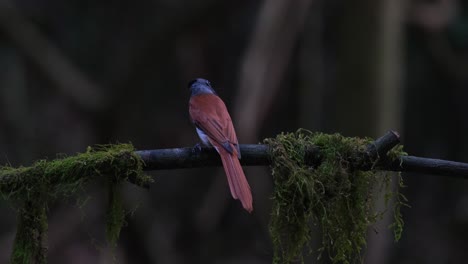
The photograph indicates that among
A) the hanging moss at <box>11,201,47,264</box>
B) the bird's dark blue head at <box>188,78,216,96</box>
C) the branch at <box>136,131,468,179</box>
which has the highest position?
the bird's dark blue head at <box>188,78,216,96</box>

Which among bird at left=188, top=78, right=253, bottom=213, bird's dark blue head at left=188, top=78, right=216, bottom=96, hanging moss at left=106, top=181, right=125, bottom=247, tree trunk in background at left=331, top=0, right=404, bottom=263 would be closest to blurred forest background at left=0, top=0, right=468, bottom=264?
tree trunk in background at left=331, top=0, right=404, bottom=263

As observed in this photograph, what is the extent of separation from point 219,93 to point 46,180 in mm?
8090

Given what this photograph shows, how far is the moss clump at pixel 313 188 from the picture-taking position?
9.53 feet

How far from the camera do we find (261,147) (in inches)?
118

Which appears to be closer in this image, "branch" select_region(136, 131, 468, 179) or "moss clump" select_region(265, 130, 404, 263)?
"branch" select_region(136, 131, 468, 179)

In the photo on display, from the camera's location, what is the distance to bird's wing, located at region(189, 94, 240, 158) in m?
3.67

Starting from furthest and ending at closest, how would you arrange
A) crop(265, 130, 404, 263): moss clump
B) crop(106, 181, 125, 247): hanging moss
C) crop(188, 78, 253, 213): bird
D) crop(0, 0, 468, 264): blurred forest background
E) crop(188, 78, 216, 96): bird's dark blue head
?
crop(0, 0, 468, 264): blurred forest background
crop(188, 78, 216, 96): bird's dark blue head
crop(188, 78, 253, 213): bird
crop(106, 181, 125, 247): hanging moss
crop(265, 130, 404, 263): moss clump

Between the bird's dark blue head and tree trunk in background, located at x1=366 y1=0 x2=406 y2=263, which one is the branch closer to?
the bird's dark blue head

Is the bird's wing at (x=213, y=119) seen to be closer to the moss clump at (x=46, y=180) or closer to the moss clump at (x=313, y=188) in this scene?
the moss clump at (x=313, y=188)

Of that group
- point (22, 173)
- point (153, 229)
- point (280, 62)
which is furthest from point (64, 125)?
point (22, 173)

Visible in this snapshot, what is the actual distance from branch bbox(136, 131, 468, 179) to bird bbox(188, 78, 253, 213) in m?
0.16

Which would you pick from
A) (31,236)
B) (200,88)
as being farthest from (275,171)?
(200,88)

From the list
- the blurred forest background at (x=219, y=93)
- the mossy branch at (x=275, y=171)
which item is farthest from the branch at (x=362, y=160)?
the blurred forest background at (x=219, y=93)

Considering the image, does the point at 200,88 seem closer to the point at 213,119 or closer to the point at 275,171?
the point at 213,119
